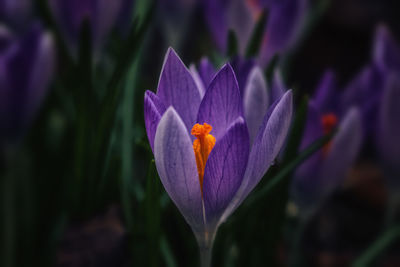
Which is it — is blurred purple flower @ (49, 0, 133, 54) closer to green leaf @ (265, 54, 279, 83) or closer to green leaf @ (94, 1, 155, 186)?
green leaf @ (94, 1, 155, 186)

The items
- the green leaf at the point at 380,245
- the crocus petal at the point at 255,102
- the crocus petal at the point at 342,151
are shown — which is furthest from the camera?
the green leaf at the point at 380,245

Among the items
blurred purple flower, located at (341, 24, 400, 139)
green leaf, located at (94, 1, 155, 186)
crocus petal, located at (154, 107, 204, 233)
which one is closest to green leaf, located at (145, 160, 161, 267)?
crocus petal, located at (154, 107, 204, 233)

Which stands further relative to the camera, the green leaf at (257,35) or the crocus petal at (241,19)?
the crocus petal at (241,19)

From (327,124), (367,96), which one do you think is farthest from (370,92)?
(327,124)

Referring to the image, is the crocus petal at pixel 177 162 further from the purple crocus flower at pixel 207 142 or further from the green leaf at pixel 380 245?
the green leaf at pixel 380 245

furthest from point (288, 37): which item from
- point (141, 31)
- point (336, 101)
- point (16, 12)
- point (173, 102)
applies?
point (16, 12)

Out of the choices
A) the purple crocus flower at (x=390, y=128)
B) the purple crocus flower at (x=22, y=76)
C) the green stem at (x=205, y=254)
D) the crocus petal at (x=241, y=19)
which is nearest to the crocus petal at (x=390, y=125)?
the purple crocus flower at (x=390, y=128)

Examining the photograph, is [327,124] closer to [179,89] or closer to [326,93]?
[326,93]
